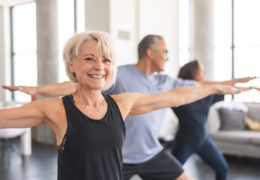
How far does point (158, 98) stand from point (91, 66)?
0.39 metres

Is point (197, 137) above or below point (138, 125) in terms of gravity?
below

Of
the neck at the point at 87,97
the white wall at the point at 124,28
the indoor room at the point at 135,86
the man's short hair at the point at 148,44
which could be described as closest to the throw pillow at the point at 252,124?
the indoor room at the point at 135,86

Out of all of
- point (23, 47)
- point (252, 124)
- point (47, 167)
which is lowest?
point (47, 167)

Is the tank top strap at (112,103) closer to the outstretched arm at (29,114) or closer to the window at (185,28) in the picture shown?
the outstretched arm at (29,114)

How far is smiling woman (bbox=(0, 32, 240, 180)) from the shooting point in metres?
1.13

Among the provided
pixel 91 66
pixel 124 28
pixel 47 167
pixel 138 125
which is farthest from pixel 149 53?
pixel 47 167

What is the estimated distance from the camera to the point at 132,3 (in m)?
4.46

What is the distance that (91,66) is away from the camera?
118cm

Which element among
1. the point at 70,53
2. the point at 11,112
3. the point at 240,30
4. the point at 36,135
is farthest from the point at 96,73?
the point at 240,30

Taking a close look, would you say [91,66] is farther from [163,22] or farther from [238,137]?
[163,22]

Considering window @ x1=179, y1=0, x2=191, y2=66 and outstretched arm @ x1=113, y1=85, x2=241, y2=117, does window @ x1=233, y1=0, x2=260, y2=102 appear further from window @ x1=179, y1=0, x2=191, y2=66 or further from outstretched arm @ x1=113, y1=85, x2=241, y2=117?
outstretched arm @ x1=113, y1=85, x2=241, y2=117

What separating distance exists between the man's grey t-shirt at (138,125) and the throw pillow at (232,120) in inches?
113

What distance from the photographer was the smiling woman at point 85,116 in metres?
1.13

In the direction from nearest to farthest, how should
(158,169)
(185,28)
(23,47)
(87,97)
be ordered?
(87,97) → (158,169) → (23,47) → (185,28)
